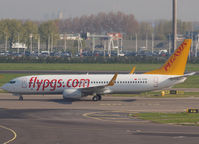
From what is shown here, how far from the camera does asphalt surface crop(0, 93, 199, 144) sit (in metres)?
32.8

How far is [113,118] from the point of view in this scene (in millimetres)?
43656

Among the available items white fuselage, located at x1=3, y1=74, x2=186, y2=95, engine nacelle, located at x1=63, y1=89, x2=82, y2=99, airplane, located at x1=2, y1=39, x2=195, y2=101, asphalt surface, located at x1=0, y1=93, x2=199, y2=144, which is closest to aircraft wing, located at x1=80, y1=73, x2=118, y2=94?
airplane, located at x1=2, y1=39, x2=195, y2=101

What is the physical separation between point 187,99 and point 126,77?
8.85 meters

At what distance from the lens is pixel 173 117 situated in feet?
143

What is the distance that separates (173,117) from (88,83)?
18973 mm

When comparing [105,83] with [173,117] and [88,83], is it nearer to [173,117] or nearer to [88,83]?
[88,83]

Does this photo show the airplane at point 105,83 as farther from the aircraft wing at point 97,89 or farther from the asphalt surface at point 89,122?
the asphalt surface at point 89,122

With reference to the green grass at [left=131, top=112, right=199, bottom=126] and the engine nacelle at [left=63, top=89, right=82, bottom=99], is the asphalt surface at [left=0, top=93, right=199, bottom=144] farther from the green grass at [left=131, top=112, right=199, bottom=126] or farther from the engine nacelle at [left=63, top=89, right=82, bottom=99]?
the green grass at [left=131, top=112, right=199, bottom=126]

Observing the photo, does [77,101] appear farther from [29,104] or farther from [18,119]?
[18,119]

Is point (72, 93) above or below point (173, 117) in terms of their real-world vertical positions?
above

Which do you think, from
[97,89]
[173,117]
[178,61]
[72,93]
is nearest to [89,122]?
[173,117]

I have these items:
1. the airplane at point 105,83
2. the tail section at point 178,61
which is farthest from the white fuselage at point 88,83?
the tail section at point 178,61

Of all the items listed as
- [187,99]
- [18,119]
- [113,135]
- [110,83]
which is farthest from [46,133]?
[187,99]

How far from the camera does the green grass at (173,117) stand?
133ft
